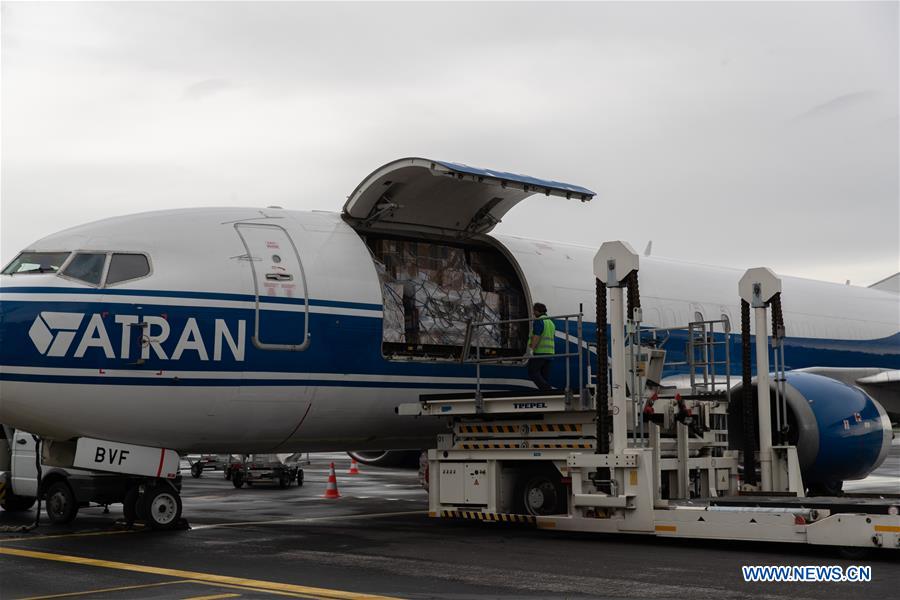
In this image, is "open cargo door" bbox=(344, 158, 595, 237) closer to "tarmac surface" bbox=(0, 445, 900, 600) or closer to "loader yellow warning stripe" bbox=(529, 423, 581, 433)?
"loader yellow warning stripe" bbox=(529, 423, 581, 433)

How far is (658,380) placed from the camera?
1429 cm

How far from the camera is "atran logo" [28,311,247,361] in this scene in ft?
39.1

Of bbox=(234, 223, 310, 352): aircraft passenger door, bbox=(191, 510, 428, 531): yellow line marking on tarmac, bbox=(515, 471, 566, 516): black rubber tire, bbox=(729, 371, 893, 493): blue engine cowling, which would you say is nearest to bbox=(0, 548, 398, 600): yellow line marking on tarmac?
bbox=(191, 510, 428, 531): yellow line marking on tarmac

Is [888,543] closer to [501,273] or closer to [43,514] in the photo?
[501,273]

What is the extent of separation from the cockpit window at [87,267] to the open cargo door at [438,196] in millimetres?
3506

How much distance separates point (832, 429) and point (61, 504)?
36.7 ft

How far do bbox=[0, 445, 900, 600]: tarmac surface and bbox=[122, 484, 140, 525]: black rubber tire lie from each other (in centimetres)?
22

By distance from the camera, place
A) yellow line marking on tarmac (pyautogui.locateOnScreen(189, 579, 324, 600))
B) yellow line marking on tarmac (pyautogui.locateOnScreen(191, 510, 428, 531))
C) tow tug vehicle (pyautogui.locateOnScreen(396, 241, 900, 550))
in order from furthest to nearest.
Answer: yellow line marking on tarmac (pyautogui.locateOnScreen(191, 510, 428, 531)) < tow tug vehicle (pyautogui.locateOnScreen(396, 241, 900, 550)) < yellow line marking on tarmac (pyautogui.locateOnScreen(189, 579, 324, 600))

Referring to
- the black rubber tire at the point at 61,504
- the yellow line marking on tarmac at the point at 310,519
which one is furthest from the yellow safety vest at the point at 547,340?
the black rubber tire at the point at 61,504

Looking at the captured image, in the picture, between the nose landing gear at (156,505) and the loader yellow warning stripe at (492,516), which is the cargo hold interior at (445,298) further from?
the nose landing gear at (156,505)

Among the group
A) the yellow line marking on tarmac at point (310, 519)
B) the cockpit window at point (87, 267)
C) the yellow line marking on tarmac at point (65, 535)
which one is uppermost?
the cockpit window at point (87, 267)

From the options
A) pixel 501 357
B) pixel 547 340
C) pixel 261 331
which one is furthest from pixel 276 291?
pixel 547 340

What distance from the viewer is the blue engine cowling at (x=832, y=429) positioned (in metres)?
14.2

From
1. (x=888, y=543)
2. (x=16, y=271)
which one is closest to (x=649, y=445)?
(x=888, y=543)
